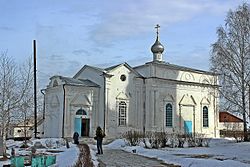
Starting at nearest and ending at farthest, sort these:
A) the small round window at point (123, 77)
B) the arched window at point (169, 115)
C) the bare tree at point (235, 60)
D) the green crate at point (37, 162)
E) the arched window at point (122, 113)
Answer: the green crate at point (37, 162)
the bare tree at point (235, 60)
the arched window at point (122, 113)
the small round window at point (123, 77)
the arched window at point (169, 115)

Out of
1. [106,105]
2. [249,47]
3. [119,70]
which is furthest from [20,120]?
[249,47]

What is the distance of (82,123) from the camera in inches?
1551

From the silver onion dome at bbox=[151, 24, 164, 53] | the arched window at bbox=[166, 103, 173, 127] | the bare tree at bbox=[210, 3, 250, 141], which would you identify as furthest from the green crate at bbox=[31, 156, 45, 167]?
the silver onion dome at bbox=[151, 24, 164, 53]

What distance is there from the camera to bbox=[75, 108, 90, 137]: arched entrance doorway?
38.8 m

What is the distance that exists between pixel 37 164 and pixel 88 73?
28348mm

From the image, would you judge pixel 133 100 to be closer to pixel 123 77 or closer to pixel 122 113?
pixel 122 113

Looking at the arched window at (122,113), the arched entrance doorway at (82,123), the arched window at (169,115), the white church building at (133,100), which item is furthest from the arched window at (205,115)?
the arched entrance doorway at (82,123)

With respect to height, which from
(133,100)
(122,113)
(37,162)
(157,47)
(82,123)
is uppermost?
(157,47)

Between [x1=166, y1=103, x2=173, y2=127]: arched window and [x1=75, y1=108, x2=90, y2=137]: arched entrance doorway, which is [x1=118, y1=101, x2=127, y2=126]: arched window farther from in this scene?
[x1=166, y1=103, x2=173, y2=127]: arched window

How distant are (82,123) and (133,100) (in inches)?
246

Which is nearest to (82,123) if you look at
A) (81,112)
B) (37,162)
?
(81,112)

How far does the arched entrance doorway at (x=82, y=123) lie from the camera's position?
127 ft

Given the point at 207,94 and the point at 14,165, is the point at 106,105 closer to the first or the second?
the point at 207,94

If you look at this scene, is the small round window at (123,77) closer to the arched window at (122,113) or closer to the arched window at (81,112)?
the arched window at (122,113)
